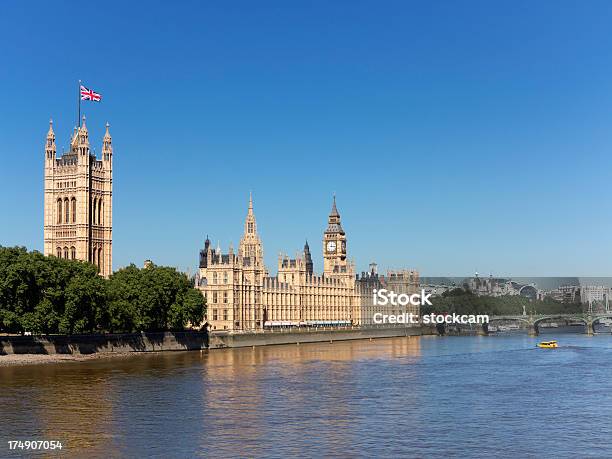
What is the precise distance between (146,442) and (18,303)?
164 ft

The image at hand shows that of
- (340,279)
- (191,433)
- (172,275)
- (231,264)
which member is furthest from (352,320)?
(191,433)

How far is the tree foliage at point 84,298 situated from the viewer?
91000 mm

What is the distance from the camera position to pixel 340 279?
19688cm

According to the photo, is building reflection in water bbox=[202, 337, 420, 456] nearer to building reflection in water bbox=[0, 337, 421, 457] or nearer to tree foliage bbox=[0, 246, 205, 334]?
building reflection in water bbox=[0, 337, 421, 457]

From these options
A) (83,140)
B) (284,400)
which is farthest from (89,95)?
(284,400)

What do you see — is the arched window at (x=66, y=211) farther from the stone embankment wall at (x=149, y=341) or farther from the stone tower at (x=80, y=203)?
the stone embankment wall at (x=149, y=341)

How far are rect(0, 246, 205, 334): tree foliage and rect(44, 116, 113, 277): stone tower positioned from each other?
96.2 feet

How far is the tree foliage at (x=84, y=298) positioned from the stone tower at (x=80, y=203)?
2932 cm

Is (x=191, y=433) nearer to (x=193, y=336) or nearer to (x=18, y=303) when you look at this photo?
(x=18, y=303)

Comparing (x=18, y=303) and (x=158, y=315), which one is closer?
(x=18, y=303)

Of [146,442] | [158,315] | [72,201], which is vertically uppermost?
[72,201]

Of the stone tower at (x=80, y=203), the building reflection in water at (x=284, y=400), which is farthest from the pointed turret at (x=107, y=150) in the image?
the building reflection in water at (x=284, y=400)

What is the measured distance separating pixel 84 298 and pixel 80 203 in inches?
1890

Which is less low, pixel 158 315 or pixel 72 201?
pixel 72 201
